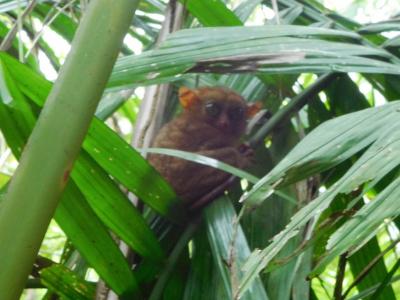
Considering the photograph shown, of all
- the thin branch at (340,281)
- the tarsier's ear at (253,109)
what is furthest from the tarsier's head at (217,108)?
the thin branch at (340,281)

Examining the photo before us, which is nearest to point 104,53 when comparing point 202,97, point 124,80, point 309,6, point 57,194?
point 57,194

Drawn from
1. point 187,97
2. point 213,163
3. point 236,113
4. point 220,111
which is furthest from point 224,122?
point 213,163

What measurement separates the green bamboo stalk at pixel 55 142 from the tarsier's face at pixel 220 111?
1700mm

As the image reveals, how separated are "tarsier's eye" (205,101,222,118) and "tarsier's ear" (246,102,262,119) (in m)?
0.61

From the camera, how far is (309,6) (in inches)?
86.7

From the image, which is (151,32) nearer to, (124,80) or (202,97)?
(202,97)

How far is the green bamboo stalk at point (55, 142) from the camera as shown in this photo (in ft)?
2.92

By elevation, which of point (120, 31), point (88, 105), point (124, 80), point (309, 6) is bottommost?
point (88, 105)

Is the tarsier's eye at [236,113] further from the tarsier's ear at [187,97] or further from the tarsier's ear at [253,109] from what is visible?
the tarsier's ear at [253,109]

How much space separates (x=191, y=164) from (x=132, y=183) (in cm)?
84

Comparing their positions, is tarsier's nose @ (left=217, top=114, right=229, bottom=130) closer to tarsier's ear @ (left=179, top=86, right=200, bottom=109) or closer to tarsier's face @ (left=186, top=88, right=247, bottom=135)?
tarsier's face @ (left=186, top=88, right=247, bottom=135)

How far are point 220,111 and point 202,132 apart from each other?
0.11 metres

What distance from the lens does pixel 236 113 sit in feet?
9.38

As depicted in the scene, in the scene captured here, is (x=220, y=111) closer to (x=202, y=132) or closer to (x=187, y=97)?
(x=202, y=132)
